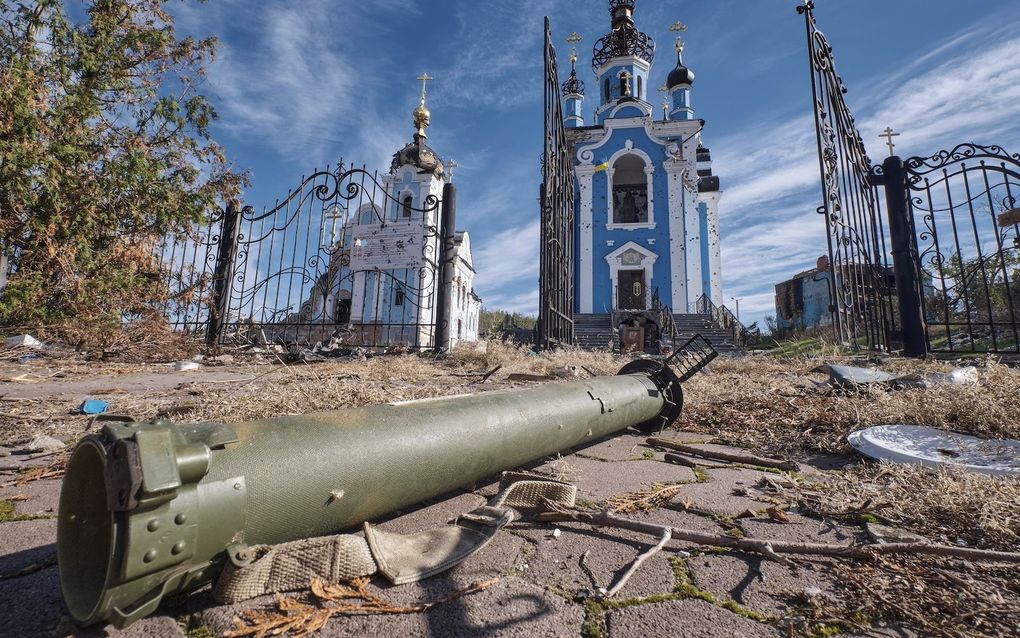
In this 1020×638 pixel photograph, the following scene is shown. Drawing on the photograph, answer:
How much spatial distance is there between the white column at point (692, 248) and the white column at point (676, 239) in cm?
15

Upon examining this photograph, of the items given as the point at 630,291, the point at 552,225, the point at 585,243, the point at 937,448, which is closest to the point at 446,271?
the point at 552,225

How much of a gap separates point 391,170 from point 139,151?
21163 mm

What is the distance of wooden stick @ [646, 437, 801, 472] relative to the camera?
2289 millimetres

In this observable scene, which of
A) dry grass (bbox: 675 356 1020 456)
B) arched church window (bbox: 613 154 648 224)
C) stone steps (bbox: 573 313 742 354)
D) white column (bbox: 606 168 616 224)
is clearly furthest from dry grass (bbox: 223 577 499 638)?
arched church window (bbox: 613 154 648 224)

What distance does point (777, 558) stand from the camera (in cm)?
127

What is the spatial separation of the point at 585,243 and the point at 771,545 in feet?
62.8

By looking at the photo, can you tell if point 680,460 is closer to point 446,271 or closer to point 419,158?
point 446,271

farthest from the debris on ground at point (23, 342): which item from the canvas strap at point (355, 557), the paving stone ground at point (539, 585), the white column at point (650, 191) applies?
the white column at point (650, 191)

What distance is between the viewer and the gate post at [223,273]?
8.16 metres

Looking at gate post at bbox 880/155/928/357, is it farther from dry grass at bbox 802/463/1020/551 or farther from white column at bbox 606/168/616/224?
white column at bbox 606/168/616/224

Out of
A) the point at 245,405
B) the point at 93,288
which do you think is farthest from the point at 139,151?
the point at 245,405

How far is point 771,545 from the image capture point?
1.33 m

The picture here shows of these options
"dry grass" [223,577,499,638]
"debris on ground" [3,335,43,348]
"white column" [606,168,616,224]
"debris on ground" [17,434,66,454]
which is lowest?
"dry grass" [223,577,499,638]

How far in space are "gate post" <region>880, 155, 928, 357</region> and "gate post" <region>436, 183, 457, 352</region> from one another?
662 cm
